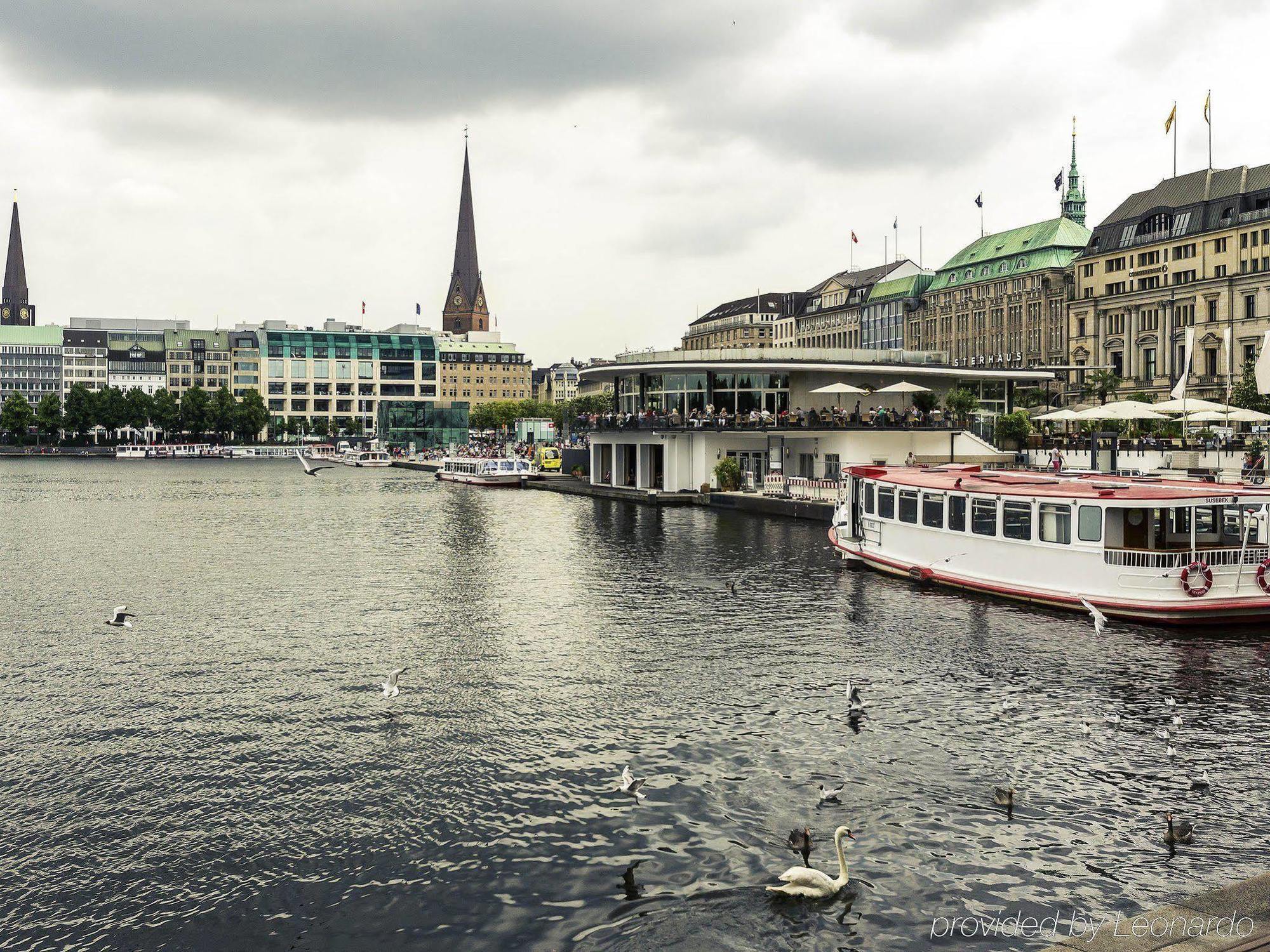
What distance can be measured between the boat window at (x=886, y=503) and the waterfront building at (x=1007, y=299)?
11285 centimetres

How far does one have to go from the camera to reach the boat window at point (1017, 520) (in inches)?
1385

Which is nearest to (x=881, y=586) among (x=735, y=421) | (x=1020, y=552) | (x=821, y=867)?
(x=1020, y=552)

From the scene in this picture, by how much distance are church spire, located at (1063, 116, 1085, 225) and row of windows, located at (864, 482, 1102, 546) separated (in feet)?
536

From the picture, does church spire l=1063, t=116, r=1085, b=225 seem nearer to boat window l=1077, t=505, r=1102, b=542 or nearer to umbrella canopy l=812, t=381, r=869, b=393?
umbrella canopy l=812, t=381, r=869, b=393

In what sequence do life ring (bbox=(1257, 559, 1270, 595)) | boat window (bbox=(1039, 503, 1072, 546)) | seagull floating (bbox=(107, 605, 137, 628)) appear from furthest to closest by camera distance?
1. boat window (bbox=(1039, 503, 1072, 546))
2. seagull floating (bbox=(107, 605, 137, 628))
3. life ring (bbox=(1257, 559, 1270, 595))

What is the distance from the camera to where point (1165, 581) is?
31000 millimetres

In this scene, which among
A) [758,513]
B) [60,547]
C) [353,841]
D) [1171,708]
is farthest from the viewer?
[758,513]

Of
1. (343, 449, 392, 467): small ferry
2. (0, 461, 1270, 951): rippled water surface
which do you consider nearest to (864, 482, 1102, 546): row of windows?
(0, 461, 1270, 951): rippled water surface

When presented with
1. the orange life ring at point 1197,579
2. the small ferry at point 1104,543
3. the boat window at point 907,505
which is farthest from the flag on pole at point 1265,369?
the orange life ring at point 1197,579

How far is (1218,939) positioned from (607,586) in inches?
1217

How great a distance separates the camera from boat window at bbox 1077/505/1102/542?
32.5m

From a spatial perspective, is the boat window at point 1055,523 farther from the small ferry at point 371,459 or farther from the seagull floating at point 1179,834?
the small ferry at point 371,459

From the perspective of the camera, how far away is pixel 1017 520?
117ft

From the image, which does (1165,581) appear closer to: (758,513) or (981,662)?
(981,662)
